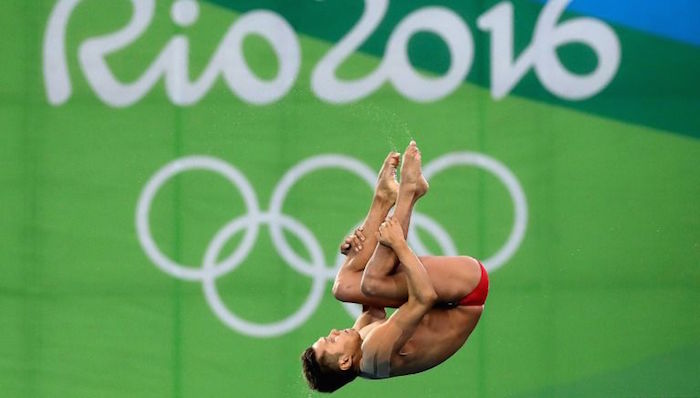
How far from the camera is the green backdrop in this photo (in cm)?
797

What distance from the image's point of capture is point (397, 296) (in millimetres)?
5887

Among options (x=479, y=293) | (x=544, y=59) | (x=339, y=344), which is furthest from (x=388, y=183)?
(x=544, y=59)

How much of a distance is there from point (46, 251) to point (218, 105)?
135cm

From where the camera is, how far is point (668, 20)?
8117 millimetres

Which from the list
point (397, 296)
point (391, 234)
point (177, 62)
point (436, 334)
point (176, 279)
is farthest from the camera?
point (177, 62)

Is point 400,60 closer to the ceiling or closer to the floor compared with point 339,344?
closer to the ceiling

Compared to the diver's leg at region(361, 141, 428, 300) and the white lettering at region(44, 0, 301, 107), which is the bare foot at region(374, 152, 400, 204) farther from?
the white lettering at region(44, 0, 301, 107)

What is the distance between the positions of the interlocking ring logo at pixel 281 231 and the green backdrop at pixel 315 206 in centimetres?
1

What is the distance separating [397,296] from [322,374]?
47 cm

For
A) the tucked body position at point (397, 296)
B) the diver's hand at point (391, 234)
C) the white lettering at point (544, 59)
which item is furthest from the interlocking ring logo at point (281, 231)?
the diver's hand at point (391, 234)

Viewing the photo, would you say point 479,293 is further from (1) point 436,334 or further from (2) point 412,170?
(2) point 412,170

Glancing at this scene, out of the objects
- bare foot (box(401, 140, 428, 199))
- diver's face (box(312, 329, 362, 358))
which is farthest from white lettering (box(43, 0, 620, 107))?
diver's face (box(312, 329, 362, 358))

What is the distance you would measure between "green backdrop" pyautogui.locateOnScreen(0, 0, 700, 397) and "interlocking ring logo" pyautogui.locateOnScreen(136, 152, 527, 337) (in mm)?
13

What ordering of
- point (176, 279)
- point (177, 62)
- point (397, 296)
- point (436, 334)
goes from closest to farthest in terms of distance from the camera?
1. point (397, 296)
2. point (436, 334)
3. point (176, 279)
4. point (177, 62)
